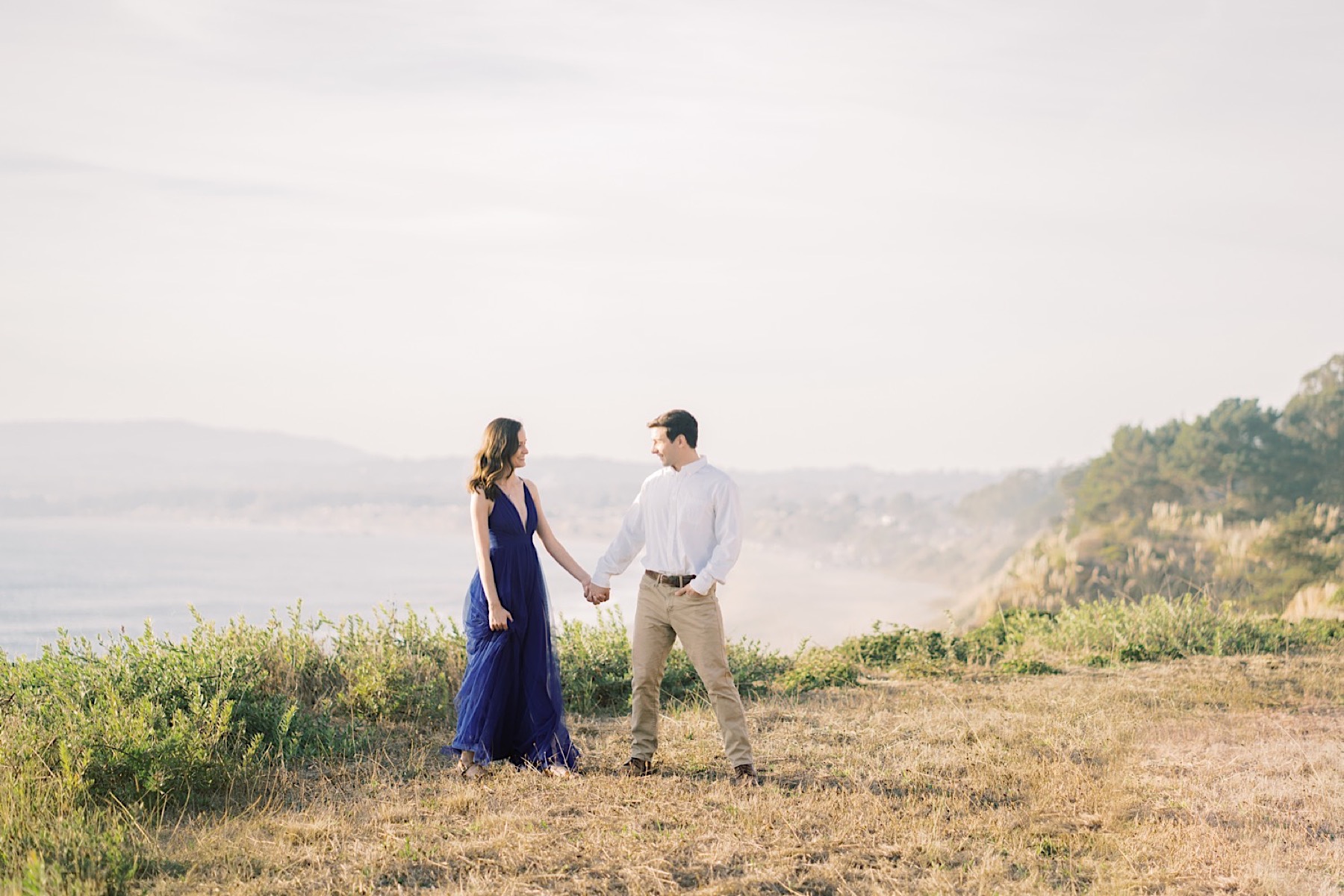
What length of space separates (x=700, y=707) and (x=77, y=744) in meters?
4.37

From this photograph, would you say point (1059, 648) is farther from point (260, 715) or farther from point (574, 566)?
point (260, 715)

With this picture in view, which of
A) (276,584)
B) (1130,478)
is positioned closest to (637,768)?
(276,584)

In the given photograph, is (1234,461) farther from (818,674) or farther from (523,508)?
(523,508)

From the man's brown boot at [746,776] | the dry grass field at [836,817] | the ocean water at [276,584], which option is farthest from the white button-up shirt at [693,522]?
the ocean water at [276,584]

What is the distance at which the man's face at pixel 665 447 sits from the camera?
6.21m

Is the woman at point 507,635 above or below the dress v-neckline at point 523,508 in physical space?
below

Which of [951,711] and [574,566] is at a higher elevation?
[574,566]

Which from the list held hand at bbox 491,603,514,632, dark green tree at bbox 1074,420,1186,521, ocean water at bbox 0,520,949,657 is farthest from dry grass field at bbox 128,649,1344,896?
dark green tree at bbox 1074,420,1186,521

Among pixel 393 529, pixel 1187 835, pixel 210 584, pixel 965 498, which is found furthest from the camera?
pixel 965 498

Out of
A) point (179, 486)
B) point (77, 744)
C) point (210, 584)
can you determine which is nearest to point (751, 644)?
point (77, 744)

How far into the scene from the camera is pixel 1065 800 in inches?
238

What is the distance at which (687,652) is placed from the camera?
6273 mm

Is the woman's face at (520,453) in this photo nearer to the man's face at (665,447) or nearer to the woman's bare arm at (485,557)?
the woman's bare arm at (485,557)

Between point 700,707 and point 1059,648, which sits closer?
point 700,707
